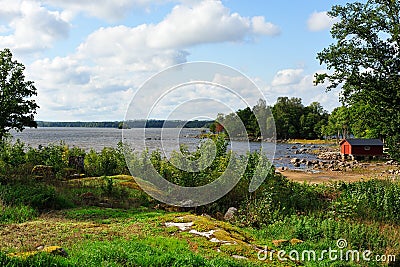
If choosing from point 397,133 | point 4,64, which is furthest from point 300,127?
point 4,64

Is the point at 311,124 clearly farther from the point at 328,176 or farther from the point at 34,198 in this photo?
the point at 34,198

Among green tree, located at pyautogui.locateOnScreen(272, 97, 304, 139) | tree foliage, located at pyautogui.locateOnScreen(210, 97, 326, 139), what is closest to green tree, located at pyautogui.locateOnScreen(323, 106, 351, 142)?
tree foliage, located at pyautogui.locateOnScreen(210, 97, 326, 139)

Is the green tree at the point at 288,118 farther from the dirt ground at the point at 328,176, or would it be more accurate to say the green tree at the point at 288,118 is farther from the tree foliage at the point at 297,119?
the dirt ground at the point at 328,176

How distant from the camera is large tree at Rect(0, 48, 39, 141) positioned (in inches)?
560

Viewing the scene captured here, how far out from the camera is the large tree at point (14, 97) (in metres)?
14.2

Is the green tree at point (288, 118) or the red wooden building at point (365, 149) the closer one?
the red wooden building at point (365, 149)

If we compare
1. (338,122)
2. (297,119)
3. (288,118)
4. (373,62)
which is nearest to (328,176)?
(373,62)

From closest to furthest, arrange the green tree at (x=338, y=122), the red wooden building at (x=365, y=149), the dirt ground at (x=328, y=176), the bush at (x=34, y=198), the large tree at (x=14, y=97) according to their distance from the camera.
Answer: the bush at (x=34, y=198)
the large tree at (x=14, y=97)
the dirt ground at (x=328, y=176)
the red wooden building at (x=365, y=149)
the green tree at (x=338, y=122)

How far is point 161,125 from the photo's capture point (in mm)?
10320

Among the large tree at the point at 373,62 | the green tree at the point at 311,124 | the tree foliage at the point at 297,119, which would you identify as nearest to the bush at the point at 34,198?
the large tree at the point at 373,62

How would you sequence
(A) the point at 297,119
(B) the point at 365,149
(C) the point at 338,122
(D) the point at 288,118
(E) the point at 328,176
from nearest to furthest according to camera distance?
1. (E) the point at 328,176
2. (B) the point at 365,149
3. (C) the point at 338,122
4. (D) the point at 288,118
5. (A) the point at 297,119

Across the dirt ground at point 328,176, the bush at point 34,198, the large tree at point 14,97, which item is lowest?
the dirt ground at point 328,176

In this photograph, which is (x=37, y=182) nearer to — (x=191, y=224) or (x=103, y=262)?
(x=191, y=224)

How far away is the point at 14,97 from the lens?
14.5 metres
